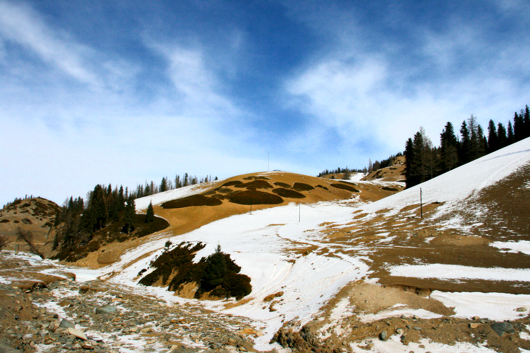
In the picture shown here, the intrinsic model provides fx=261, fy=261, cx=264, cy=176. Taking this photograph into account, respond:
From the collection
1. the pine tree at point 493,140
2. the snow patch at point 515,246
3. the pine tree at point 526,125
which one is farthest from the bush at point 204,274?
the pine tree at point 526,125

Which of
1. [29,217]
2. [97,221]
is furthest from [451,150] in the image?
[29,217]

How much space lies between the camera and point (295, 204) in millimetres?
72562

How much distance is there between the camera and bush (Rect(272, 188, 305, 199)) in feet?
261

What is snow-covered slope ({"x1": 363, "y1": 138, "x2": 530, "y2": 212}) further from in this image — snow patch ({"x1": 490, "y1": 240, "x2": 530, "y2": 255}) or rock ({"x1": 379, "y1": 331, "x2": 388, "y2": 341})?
rock ({"x1": 379, "y1": 331, "x2": 388, "y2": 341})

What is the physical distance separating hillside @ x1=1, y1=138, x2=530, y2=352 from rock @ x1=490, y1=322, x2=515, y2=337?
1.0 inches

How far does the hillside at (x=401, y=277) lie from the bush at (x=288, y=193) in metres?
35.2

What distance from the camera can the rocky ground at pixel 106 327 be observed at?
27.1 ft

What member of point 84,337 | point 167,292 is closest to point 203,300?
point 167,292

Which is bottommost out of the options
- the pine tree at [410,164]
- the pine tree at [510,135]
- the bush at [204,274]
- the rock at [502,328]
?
the bush at [204,274]

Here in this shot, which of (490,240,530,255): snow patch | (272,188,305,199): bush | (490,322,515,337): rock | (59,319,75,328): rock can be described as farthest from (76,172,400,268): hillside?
(490,322,515,337): rock

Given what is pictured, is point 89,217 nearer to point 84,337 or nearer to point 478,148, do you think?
point 84,337

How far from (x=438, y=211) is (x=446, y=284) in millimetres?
24931

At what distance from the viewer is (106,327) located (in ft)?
36.2

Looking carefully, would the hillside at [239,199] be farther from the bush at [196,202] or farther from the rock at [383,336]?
the rock at [383,336]
